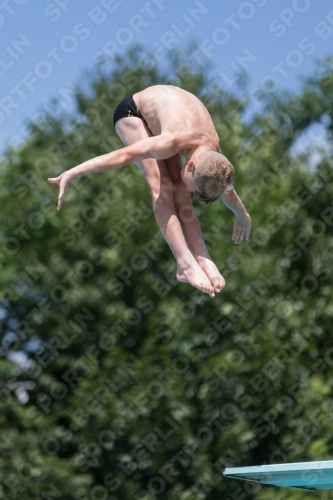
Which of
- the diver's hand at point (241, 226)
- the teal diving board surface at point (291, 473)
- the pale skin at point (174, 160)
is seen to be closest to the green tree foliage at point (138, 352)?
the teal diving board surface at point (291, 473)

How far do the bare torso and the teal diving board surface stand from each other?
203cm

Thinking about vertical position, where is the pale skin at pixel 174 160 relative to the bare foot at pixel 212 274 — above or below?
above

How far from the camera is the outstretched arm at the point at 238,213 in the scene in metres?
4.33

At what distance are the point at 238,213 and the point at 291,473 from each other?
6.08 feet

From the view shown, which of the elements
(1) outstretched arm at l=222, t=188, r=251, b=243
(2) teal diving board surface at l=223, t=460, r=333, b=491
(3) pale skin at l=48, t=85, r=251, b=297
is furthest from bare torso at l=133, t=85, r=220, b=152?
(2) teal diving board surface at l=223, t=460, r=333, b=491

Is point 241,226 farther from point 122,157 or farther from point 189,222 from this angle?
point 122,157

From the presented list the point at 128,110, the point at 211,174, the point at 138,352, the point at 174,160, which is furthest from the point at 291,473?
the point at 138,352

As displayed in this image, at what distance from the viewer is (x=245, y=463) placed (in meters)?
11.1

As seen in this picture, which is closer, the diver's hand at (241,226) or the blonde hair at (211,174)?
the blonde hair at (211,174)

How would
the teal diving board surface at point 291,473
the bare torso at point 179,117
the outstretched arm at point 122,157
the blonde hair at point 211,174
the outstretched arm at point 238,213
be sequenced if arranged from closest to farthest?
the outstretched arm at point 122,157
the blonde hair at point 211,174
the bare torso at point 179,117
the outstretched arm at point 238,213
the teal diving board surface at point 291,473

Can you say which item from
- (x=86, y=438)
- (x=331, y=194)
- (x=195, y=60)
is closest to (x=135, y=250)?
(x=86, y=438)

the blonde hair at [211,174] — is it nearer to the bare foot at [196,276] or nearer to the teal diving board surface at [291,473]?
the bare foot at [196,276]

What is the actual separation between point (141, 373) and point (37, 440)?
1.55 m

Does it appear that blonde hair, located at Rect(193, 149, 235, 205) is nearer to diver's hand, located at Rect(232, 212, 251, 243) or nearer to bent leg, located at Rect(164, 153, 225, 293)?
bent leg, located at Rect(164, 153, 225, 293)
